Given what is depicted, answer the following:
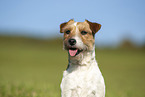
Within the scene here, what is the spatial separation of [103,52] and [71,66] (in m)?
39.0

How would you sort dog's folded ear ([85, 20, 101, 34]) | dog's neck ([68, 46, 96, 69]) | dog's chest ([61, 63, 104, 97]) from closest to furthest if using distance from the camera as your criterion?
dog's chest ([61, 63, 104, 97]) < dog's neck ([68, 46, 96, 69]) < dog's folded ear ([85, 20, 101, 34])

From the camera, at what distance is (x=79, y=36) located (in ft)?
16.3

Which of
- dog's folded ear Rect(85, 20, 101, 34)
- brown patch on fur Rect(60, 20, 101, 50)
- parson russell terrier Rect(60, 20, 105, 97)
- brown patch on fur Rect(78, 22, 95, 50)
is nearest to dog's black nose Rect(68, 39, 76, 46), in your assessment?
parson russell terrier Rect(60, 20, 105, 97)

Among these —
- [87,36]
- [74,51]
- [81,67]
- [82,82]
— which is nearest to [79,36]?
[87,36]

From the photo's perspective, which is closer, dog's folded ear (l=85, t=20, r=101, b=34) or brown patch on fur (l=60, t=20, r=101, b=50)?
brown patch on fur (l=60, t=20, r=101, b=50)

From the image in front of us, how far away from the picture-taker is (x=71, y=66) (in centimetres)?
506

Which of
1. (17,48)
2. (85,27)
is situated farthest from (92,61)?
(17,48)

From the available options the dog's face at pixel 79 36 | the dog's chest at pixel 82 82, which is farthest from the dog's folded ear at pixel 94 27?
the dog's chest at pixel 82 82

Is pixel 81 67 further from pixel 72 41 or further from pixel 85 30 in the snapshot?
pixel 85 30

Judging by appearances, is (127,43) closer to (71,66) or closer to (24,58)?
(24,58)

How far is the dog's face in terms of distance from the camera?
15.8 ft

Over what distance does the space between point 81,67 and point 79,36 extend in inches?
29.1

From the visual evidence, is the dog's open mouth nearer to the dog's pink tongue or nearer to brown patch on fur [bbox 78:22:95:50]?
the dog's pink tongue

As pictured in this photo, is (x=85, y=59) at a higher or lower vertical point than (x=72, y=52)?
lower
